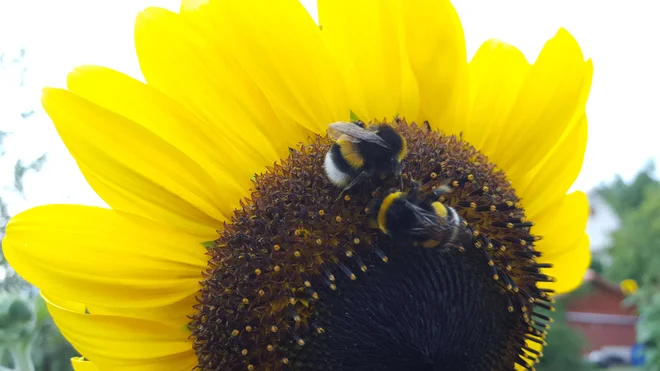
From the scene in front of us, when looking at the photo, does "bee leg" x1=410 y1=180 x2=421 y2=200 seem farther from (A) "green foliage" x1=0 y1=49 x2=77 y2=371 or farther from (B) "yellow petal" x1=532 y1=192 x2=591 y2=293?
(A) "green foliage" x1=0 y1=49 x2=77 y2=371

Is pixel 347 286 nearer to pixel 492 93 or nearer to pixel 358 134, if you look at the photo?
pixel 358 134

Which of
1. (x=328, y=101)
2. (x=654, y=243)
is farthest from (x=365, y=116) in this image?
(x=654, y=243)

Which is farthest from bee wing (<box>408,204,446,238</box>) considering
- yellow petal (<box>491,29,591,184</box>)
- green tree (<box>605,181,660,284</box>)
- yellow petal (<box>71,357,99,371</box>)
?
green tree (<box>605,181,660,284</box>)

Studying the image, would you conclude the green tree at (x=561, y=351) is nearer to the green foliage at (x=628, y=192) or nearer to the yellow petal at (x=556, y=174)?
the yellow petal at (x=556, y=174)

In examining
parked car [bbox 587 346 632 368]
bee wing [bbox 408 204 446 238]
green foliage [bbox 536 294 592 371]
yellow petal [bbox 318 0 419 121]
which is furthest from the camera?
parked car [bbox 587 346 632 368]

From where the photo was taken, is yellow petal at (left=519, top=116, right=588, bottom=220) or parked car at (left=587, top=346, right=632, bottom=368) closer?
yellow petal at (left=519, top=116, right=588, bottom=220)

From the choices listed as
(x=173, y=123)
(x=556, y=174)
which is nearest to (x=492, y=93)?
(x=556, y=174)

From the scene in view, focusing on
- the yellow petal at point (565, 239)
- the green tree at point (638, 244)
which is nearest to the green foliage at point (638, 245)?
the green tree at point (638, 244)
